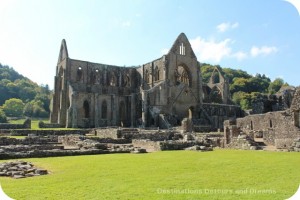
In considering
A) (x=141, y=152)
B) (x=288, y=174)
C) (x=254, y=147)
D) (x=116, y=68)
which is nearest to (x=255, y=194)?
(x=288, y=174)

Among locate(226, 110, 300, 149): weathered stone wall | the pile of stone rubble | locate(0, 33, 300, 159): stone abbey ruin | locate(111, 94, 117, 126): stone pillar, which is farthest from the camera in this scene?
locate(111, 94, 117, 126): stone pillar

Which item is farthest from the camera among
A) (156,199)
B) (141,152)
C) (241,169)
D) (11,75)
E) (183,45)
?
(11,75)

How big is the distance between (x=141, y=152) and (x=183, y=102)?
35.5m

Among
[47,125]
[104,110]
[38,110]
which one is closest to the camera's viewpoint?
[47,125]

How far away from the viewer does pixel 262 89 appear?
106 metres

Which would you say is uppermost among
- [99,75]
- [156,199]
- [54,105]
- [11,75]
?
[11,75]

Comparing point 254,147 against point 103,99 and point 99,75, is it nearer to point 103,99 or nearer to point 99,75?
point 103,99

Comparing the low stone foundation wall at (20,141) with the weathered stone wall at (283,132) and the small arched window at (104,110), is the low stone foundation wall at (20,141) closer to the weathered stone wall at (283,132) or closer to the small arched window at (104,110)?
the weathered stone wall at (283,132)

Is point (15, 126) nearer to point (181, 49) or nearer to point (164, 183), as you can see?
point (181, 49)

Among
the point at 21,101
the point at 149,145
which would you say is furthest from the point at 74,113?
the point at 21,101

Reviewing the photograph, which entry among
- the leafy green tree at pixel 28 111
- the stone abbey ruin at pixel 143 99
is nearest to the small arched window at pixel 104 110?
the stone abbey ruin at pixel 143 99

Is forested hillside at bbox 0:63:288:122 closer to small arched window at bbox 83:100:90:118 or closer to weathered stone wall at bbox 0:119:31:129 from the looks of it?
small arched window at bbox 83:100:90:118

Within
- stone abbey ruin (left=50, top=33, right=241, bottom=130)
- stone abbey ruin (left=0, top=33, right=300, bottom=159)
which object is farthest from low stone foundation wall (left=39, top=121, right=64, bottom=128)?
stone abbey ruin (left=50, top=33, right=241, bottom=130)

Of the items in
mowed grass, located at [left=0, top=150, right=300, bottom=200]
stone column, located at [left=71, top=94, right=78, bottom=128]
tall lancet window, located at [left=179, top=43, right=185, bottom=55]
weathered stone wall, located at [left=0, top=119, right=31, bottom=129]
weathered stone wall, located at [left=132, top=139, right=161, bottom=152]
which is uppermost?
tall lancet window, located at [left=179, top=43, right=185, bottom=55]
